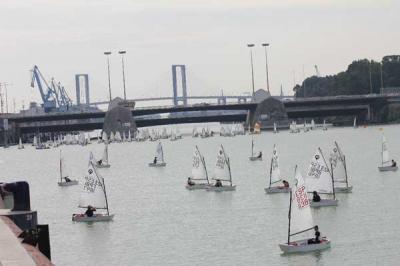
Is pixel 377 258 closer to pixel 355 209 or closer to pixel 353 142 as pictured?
pixel 355 209

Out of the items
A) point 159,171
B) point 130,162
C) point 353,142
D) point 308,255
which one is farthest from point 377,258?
point 353,142

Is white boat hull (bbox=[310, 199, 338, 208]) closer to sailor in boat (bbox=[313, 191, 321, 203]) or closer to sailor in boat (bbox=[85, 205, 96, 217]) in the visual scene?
sailor in boat (bbox=[313, 191, 321, 203])

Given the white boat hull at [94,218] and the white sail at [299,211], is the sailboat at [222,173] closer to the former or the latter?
the white boat hull at [94,218]

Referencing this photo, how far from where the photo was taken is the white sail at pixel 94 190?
7412cm

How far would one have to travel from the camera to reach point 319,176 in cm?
7619

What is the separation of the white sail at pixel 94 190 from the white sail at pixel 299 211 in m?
20.8

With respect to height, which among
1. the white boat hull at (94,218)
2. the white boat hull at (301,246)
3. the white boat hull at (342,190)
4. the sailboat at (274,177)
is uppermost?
the sailboat at (274,177)

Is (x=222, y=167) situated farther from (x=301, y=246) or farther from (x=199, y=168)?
(x=301, y=246)

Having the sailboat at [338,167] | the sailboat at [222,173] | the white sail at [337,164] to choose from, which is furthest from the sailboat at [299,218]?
the sailboat at [222,173]

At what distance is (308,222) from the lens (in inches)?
2200

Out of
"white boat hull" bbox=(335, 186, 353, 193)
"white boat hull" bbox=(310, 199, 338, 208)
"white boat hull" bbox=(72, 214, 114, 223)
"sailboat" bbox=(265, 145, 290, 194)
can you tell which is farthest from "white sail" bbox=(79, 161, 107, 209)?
"white boat hull" bbox=(335, 186, 353, 193)

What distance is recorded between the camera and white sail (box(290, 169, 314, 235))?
55.4 meters

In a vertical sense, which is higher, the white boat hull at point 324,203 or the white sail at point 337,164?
the white sail at point 337,164

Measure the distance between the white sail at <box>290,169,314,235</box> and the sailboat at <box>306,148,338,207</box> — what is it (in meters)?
19.2
